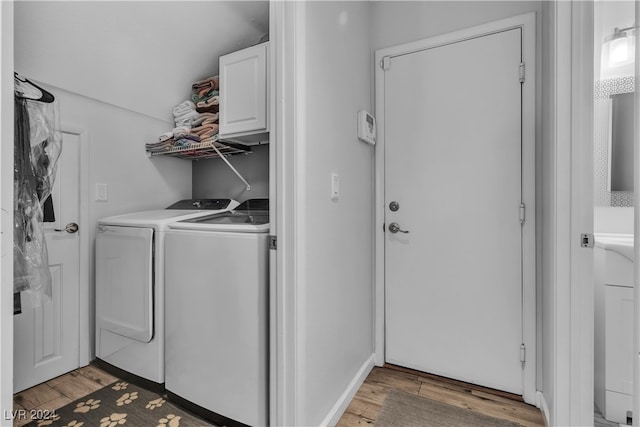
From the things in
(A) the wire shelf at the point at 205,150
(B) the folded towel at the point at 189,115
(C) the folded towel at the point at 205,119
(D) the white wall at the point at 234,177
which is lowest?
(D) the white wall at the point at 234,177

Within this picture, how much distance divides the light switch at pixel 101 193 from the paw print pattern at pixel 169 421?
1.51 metres

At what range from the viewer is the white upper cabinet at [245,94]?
186cm

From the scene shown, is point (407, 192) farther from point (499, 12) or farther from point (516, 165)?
point (499, 12)

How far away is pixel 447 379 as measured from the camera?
189 cm

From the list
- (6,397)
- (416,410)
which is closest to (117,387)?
(6,397)

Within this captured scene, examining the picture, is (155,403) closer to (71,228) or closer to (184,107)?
(71,228)

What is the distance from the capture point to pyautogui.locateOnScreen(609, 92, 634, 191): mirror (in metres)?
1.57

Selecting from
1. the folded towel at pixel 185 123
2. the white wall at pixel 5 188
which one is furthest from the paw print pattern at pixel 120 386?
the folded towel at pixel 185 123

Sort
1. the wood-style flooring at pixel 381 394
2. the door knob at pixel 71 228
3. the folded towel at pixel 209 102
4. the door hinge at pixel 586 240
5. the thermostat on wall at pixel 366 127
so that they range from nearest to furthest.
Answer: the door hinge at pixel 586 240 < the wood-style flooring at pixel 381 394 < the thermostat on wall at pixel 366 127 < the door knob at pixel 71 228 < the folded towel at pixel 209 102

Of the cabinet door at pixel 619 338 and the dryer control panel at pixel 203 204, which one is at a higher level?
the dryer control panel at pixel 203 204

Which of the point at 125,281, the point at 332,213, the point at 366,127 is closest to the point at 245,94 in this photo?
the point at 366,127

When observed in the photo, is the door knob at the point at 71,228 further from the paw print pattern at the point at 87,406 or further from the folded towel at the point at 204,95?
the folded towel at the point at 204,95

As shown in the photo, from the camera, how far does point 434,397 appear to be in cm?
172

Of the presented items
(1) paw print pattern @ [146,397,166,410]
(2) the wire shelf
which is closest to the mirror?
(2) the wire shelf
